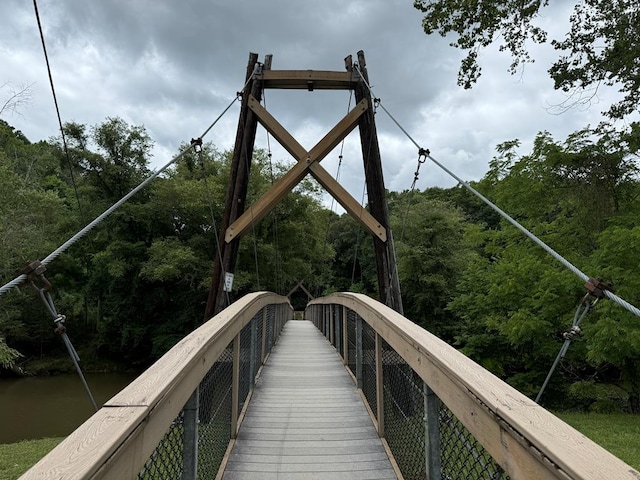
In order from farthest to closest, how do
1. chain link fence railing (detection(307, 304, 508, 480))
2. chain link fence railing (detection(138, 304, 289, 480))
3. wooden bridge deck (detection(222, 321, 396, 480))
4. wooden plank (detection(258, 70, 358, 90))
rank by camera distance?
wooden plank (detection(258, 70, 358, 90)), wooden bridge deck (detection(222, 321, 396, 480)), chain link fence railing (detection(307, 304, 508, 480)), chain link fence railing (detection(138, 304, 289, 480))

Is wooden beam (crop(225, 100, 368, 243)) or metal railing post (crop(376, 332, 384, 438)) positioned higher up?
wooden beam (crop(225, 100, 368, 243))

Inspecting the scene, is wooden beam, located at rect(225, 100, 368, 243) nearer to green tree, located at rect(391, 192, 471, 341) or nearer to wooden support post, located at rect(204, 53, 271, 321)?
wooden support post, located at rect(204, 53, 271, 321)

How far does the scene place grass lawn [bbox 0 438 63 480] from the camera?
196 inches

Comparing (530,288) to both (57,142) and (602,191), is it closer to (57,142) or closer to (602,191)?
(602,191)

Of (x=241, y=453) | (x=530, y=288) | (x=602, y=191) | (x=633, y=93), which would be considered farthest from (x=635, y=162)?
(x=241, y=453)

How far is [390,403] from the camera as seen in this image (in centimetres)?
264

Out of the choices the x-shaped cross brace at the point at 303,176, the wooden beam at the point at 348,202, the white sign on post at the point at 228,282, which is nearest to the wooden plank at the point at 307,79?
the x-shaped cross brace at the point at 303,176

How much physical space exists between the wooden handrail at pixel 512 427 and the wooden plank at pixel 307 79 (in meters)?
5.91

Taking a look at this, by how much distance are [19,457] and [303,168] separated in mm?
5592

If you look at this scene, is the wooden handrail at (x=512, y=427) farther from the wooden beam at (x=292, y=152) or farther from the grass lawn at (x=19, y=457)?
the grass lawn at (x=19, y=457)

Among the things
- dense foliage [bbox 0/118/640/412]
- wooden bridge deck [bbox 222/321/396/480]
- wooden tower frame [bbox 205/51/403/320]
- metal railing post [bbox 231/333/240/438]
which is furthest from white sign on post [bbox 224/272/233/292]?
metal railing post [bbox 231/333/240/438]

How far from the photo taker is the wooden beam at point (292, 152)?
6.15 metres

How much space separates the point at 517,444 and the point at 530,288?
776 cm

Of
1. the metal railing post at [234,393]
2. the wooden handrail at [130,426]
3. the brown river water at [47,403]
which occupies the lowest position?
the brown river water at [47,403]
